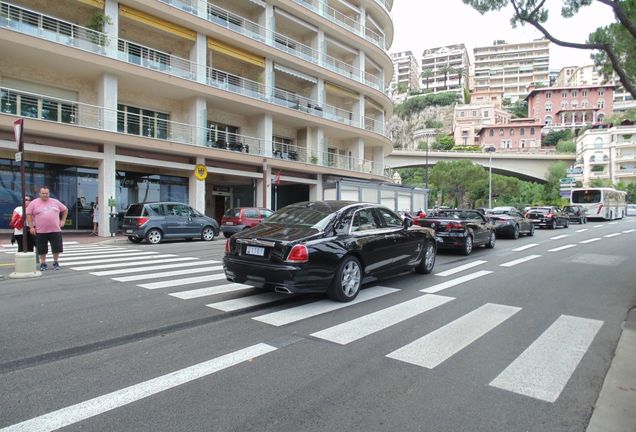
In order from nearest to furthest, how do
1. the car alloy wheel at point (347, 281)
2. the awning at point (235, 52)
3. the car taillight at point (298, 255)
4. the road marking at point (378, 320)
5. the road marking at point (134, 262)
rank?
the road marking at point (378, 320), the car taillight at point (298, 255), the car alloy wheel at point (347, 281), the road marking at point (134, 262), the awning at point (235, 52)

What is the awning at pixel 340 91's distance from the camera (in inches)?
1221

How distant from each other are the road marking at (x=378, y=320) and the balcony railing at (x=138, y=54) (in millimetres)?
19707

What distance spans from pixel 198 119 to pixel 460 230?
1689 centimetres

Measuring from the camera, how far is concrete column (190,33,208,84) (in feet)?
76.1

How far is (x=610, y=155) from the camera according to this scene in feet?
266

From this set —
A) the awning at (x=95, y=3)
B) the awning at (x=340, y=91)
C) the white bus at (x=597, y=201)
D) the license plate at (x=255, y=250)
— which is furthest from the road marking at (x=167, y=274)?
the white bus at (x=597, y=201)

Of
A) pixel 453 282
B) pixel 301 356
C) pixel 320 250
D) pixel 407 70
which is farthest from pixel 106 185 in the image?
pixel 407 70

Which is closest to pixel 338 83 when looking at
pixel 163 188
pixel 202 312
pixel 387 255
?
pixel 163 188

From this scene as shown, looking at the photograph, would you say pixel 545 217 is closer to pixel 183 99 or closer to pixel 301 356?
pixel 183 99

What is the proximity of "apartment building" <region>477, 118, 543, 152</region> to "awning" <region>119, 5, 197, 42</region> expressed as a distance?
9523 cm

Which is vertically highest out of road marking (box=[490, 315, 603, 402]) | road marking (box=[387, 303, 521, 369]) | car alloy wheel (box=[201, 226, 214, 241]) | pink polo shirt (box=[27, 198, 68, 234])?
pink polo shirt (box=[27, 198, 68, 234])

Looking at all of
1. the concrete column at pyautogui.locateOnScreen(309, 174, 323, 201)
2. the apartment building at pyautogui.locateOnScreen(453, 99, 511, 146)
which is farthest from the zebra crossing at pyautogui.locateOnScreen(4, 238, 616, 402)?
the apartment building at pyautogui.locateOnScreen(453, 99, 511, 146)

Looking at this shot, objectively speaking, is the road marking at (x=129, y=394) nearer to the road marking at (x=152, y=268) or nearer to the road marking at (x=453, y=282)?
the road marking at (x=453, y=282)

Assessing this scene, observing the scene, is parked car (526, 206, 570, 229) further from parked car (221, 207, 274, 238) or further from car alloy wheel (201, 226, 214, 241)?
car alloy wheel (201, 226, 214, 241)
